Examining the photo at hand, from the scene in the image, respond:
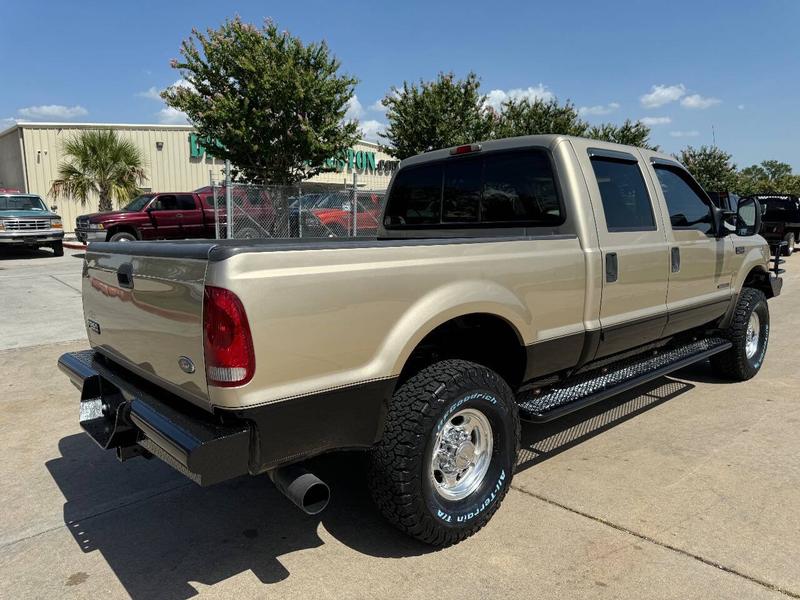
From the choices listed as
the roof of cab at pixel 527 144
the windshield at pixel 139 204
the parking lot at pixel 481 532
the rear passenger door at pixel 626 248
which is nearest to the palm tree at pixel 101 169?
the windshield at pixel 139 204

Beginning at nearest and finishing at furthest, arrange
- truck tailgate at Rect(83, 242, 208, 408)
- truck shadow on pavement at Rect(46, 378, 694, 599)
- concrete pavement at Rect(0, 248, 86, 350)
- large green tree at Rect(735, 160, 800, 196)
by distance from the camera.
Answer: truck tailgate at Rect(83, 242, 208, 408) → truck shadow on pavement at Rect(46, 378, 694, 599) → concrete pavement at Rect(0, 248, 86, 350) → large green tree at Rect(735, 160, 800, 196)

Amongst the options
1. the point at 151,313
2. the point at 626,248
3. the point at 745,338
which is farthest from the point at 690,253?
the point at 151,313

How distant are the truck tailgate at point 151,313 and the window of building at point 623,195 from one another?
2.59 meters

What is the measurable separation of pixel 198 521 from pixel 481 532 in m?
1.49

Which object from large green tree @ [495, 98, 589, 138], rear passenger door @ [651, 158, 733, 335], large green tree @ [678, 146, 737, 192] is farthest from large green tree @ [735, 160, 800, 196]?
rear passenger door @ [651, 158, 733, 335]

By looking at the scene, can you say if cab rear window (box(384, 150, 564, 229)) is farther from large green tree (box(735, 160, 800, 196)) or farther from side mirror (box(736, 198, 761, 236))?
large green tree (box(735, 160, 800, 196))

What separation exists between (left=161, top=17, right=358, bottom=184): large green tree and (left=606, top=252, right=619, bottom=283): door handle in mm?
10987

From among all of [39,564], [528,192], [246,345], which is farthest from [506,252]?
[39,564]

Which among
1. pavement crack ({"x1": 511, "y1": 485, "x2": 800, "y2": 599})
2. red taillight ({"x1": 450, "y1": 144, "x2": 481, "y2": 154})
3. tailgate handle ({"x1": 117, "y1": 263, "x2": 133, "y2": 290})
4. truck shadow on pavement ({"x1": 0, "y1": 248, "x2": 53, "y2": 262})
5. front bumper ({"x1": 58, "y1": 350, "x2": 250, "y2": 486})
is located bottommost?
truck shadow on pavement ({"x1": 0, "y1": 248, "x2": 53, "y2": 262})

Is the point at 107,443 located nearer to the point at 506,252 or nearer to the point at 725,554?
the point at 506,252

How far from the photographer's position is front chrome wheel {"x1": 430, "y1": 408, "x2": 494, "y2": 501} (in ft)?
9.70

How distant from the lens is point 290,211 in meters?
13.9

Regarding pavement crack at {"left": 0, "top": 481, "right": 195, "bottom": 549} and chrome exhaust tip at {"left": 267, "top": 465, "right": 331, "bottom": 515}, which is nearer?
chrome exhaust tip at {"left": 267, "top": 465, "right": 331, "bottom": 515}

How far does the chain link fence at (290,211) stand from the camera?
12930 millimetres
